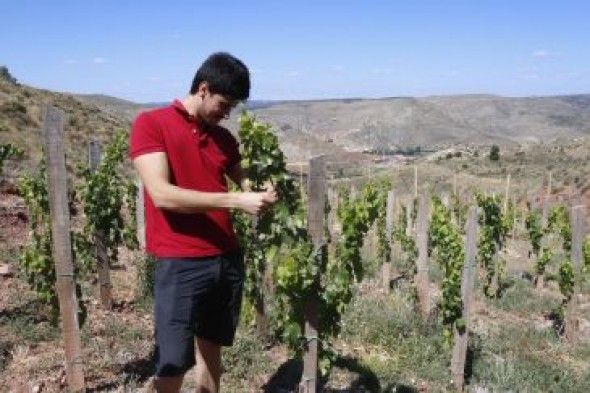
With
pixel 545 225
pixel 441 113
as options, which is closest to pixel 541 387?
pixel 545 225

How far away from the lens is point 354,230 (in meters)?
5.39

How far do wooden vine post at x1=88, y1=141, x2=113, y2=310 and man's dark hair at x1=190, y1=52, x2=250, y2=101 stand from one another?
4625 mm

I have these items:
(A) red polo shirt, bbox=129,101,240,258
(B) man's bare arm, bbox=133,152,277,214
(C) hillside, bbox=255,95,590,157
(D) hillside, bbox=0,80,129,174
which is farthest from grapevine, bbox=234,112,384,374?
(C) hillside, bbox=255,95,590,157

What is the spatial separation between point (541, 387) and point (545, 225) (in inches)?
388

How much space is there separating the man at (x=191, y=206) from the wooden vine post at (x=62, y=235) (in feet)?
4.91

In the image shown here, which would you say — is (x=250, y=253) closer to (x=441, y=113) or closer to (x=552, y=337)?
(x=552, y=337)

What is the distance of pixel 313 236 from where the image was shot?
13.7ft

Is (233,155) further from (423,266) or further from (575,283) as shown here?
(575,283)

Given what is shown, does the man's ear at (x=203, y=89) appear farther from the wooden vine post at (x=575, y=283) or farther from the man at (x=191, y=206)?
the wooden vine post at (x=575, y=283)

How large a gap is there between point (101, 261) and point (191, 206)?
4.75 meters

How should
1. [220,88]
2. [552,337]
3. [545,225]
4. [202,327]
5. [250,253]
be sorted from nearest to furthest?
[220,88] < [202,327] < [250,253] < [552,337] < [545,225]

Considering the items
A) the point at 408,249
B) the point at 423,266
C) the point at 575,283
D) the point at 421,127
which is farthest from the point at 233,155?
the point at 421,127

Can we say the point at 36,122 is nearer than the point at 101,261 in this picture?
No

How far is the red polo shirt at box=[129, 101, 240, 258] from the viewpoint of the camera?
2949mm
